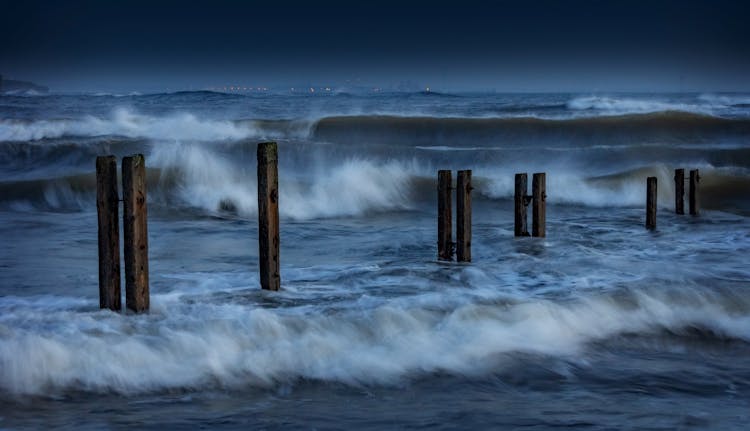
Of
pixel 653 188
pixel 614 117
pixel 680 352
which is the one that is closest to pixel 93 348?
pixel 680 352

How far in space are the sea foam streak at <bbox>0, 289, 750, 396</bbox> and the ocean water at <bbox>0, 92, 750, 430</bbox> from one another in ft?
0.08

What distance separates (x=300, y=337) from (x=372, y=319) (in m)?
0.78

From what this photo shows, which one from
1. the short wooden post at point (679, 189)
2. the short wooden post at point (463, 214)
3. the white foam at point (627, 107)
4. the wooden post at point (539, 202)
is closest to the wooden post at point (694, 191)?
the short wooden post at point (679, 189)

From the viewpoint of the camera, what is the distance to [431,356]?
7.50m

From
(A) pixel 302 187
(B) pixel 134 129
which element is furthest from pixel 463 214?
(B) pixel 134 129

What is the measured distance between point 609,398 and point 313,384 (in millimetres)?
2107

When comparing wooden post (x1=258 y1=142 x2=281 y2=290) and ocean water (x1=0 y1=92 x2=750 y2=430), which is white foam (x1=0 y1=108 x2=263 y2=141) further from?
wooden post (x1=258 y1=142 x2=281 y2=290)

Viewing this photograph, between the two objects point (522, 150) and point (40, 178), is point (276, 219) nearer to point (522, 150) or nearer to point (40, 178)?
point (40, 178)

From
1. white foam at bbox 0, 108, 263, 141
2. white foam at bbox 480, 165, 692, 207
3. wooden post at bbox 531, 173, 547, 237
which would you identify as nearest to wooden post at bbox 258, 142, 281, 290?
wooden post at bbox 531, 173, 547, 237

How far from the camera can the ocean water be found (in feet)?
21.0

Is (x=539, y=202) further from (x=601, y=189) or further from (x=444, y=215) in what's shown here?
(x=601, y=189)

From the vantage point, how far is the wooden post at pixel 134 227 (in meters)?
7.90

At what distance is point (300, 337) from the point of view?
784 cm

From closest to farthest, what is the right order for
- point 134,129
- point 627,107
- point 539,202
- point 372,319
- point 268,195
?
point 372,319
point 268,195
point 539,202
point 134,129
point 627,107
